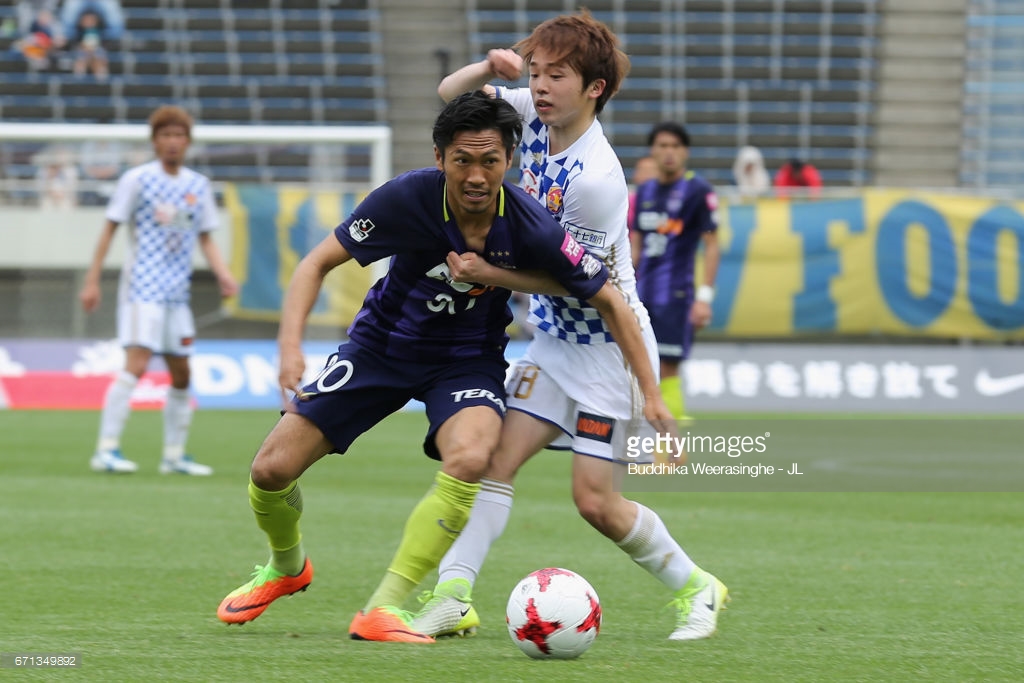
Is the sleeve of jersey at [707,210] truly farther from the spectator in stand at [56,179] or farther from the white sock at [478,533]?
the spectator in stand at [56,179]

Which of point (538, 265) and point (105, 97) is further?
point (105, 97)

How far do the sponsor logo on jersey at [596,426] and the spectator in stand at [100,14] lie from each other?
58.5 feet

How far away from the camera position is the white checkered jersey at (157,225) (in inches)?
362

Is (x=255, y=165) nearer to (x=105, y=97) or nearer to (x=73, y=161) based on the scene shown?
(x=73, y=161)

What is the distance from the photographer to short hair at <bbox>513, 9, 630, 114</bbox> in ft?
15.3

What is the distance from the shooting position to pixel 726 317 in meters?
15.6

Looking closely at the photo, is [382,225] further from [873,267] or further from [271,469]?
[873,267]

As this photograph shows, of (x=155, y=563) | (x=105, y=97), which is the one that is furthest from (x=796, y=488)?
(x=105, y=97)

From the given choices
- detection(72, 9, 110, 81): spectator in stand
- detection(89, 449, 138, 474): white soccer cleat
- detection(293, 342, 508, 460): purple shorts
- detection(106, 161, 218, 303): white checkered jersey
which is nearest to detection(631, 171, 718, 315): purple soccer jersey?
detection(106, 161, 218, 303): white checkered jersey

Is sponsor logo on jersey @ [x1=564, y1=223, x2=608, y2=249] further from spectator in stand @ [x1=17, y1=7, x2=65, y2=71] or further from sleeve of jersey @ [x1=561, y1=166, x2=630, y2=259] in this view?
spectator in stand @ [x1=17, y1=7, x2=65, y2=71]

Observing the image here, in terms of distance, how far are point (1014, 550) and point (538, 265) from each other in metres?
3.45

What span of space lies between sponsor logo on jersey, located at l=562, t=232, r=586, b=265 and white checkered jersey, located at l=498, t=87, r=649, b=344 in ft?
0.89

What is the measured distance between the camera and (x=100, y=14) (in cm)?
2088

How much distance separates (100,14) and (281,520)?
17.7 meters
